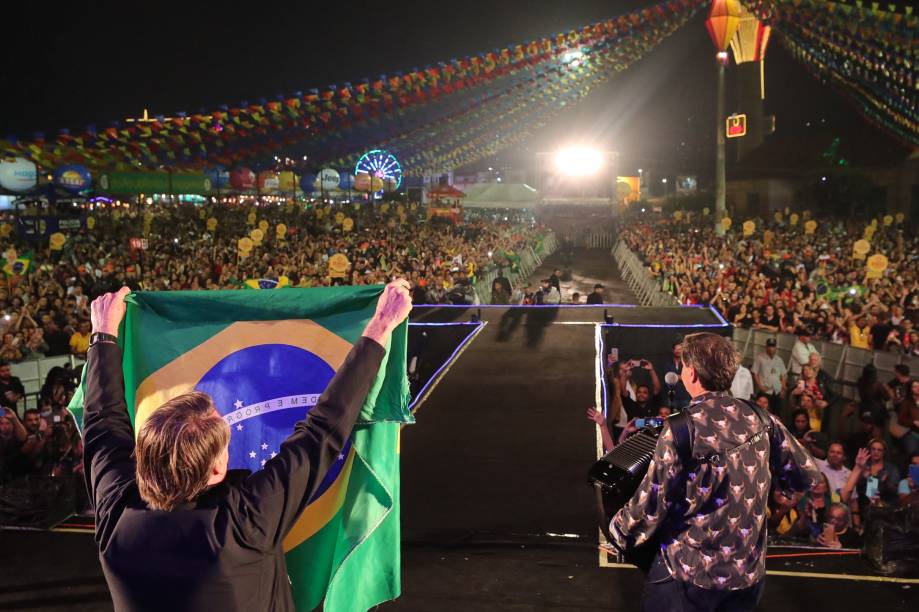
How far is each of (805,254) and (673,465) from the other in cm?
2110

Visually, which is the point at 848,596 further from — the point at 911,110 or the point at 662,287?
the point at 911,110

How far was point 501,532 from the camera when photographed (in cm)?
605

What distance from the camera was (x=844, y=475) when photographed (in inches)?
265

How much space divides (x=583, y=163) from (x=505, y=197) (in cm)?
760

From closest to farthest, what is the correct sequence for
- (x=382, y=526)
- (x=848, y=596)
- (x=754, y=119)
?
(x=382, y=526) < (x=848, y=596) < (x=754, y=119)

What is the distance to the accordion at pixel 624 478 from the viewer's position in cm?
283

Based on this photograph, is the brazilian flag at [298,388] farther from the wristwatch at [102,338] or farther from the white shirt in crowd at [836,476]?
the white shirt in crowd at [836,476]

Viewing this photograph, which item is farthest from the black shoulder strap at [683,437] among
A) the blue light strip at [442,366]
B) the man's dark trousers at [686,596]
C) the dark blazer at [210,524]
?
the blue light strip at [442,366]

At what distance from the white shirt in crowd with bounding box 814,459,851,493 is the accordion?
4658 mm

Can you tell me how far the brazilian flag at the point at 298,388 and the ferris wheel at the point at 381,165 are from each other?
42.7 m

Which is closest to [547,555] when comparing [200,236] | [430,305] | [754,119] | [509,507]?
[509,507]

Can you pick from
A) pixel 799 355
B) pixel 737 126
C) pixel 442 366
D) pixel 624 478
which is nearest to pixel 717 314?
pixel 799 355

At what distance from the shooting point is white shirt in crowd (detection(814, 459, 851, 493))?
6707 mm

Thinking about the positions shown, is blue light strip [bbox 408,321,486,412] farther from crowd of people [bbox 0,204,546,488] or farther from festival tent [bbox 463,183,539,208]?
festival tent [bbox 463,183,539,208]
